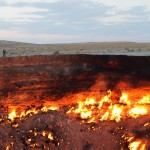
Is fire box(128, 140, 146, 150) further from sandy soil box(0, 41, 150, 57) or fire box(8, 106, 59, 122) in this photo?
sandy soil box(0, 41, 150, 57)

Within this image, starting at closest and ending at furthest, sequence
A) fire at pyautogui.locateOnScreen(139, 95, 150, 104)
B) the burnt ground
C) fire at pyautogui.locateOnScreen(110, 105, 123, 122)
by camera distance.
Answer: the burnt ground < fire at pyautogui.locateOnScreen(110, 105, 123, 122) < fire at pyautogui.locateOnScreen(139, 95, 150, 104)

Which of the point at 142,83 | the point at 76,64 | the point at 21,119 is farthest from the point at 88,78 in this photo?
the point at 21,119

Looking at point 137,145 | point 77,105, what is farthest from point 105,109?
point 137,145

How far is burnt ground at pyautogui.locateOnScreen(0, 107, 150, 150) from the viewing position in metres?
7.56

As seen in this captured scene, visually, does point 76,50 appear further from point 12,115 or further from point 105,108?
point 12,115

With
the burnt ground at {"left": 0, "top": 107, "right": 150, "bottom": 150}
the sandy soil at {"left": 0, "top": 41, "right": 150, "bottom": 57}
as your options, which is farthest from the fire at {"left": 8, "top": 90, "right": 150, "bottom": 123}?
the sandy soil at {"left": 0, "top": 41, "right": 150, "bottom": 57}

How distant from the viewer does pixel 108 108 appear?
7.98m

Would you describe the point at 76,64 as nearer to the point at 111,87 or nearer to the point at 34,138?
the point at 111,87

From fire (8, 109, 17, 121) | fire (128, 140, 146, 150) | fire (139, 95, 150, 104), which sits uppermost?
fire (139, 95, 150, 104)

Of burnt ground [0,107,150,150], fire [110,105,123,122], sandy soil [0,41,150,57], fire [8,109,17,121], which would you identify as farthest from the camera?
sandy soil [0,41,150,57]

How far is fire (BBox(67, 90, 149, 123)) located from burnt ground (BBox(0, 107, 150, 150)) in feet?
0.43

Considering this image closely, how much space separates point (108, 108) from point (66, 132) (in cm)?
107

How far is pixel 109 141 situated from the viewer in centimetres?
767

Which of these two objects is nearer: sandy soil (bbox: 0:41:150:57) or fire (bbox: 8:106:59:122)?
fire (bbox: 8:106:59:122)
